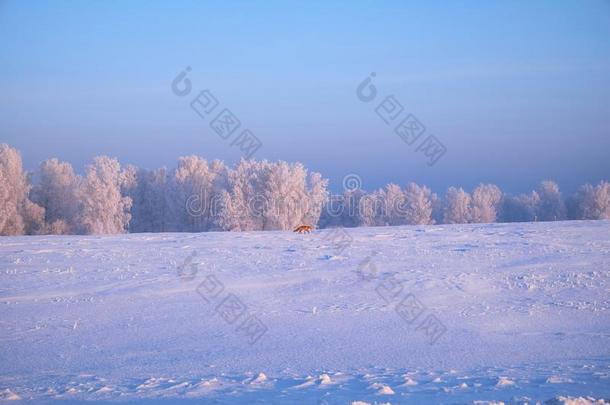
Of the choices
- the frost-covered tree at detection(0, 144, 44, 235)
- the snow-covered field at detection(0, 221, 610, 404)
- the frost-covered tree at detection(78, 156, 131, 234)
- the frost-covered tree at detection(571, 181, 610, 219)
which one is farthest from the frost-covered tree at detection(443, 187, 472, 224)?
the snow-covered field at detection(0, 221, 610, 404)

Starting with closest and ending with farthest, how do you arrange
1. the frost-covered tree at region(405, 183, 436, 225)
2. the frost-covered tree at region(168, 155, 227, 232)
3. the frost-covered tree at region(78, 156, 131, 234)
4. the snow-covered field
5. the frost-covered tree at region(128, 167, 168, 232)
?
the snow-covered field
the frost-covered tree at region(78, 156, 131, 234)
the frost-covered tree at region(168, 155, 227, 232)
the frost-covered tree at region(128, 167, 168, 232)
the frost-covered tree at region(405, 183, 436, 225)

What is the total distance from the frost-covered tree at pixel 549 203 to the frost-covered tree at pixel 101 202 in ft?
123

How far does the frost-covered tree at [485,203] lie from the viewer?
55156mm

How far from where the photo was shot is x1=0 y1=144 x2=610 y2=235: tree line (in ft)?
134

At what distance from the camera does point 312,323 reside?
881cm

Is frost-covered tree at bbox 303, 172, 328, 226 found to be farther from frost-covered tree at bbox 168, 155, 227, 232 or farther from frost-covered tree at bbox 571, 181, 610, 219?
frost-covered tree at bbox 571, 181, 610, 219

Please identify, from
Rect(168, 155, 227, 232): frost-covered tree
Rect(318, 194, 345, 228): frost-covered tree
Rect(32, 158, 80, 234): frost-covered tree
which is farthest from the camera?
Rect(318, 194, 345, 228): frost-covered tree

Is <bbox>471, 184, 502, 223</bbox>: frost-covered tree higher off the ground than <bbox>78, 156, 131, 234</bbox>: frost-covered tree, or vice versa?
<bbox>78, 156, 131, 234</bbox>: frost-covered tree

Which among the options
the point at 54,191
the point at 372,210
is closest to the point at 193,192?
the point at 54,191

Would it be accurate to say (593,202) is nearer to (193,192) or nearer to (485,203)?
(485,203)

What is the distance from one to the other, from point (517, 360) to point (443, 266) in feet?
17.9

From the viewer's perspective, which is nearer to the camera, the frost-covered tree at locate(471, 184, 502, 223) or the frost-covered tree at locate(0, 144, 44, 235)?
the frost-covered tree at locate(0, 144, 44, 235)

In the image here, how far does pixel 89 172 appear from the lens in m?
41.7

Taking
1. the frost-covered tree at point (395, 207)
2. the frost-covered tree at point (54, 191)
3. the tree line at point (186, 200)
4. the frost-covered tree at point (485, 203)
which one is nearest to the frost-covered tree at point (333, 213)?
the tree line at point (186, 200)
